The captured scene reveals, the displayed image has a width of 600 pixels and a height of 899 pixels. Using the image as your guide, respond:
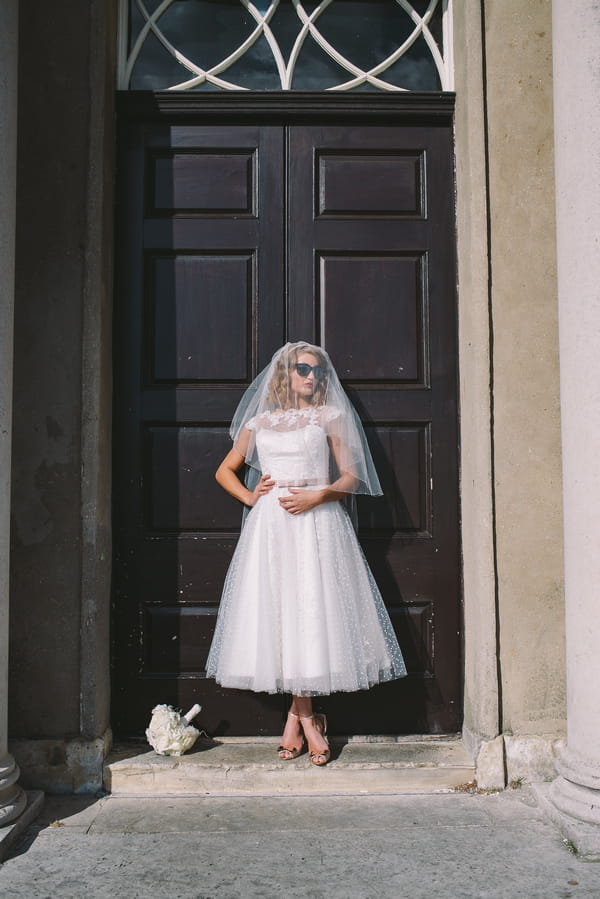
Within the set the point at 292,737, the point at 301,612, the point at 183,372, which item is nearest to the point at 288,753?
the point at 292,737

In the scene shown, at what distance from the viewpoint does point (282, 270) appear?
4273 millimetres

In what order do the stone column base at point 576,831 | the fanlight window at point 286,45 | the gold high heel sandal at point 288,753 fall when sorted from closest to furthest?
the stone column base at point 576,831, the gold high heel sandal at point 288,753, the fanlight window at point 286,45

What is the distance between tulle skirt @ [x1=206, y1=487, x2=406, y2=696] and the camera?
12.4ft

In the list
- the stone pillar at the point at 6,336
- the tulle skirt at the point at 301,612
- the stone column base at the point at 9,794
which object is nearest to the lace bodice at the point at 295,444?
the tulle skirt at the point at 301,612

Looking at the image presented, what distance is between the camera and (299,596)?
383 centimetres

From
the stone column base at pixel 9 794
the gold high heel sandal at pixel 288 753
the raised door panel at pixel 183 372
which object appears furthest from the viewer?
the raised door panel at pixel 183 372

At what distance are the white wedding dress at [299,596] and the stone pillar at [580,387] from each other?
35.1 inches

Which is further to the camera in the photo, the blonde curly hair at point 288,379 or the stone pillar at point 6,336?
the blonde curly hair at point 288,379

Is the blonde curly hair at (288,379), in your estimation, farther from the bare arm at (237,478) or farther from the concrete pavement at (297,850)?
the concrete pavement at (297,850)

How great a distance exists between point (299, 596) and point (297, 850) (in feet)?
3.51

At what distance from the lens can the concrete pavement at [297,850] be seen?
290 centimetres

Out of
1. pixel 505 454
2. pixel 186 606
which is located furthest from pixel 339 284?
pixel 186 606

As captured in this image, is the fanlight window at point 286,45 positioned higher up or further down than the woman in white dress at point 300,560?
higher up

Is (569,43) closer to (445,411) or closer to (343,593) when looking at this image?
(445,411)
